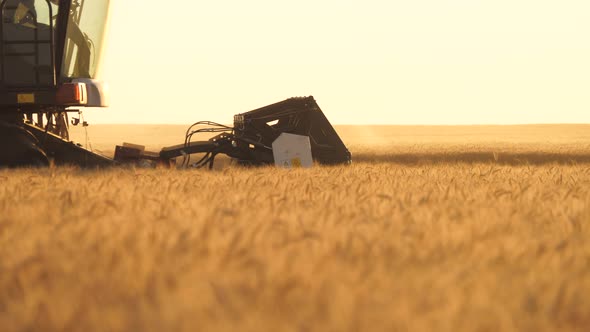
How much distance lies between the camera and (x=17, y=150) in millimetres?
10016

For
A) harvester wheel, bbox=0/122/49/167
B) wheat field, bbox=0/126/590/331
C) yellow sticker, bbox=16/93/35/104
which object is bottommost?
wheat field, bbox=0/126/590/331

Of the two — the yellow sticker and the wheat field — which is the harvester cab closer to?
Answer: the yellow sticker

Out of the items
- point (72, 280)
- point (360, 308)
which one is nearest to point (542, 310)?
point (360, 308)

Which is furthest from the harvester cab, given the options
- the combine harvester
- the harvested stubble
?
the harvested stubble

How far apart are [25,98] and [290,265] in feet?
26.1

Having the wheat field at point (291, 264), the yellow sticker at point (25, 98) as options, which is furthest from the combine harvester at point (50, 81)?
the wheat field at point (291, 264)

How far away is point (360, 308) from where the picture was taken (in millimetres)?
2266

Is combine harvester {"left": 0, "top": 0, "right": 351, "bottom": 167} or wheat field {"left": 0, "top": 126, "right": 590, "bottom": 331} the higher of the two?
combine harvester {"left": 0, "top": 0, "right": 351, "bottom": 167}

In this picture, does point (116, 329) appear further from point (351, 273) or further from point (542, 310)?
point (542, 310)

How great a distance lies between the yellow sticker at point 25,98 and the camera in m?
9.98

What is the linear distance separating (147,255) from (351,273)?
27.5 inches

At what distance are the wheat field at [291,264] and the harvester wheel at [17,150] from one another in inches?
182

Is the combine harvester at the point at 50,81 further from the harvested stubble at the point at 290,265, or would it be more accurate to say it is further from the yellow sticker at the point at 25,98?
the harvested stubble at the point at 290,265

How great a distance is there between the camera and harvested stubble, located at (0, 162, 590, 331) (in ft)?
7.13
